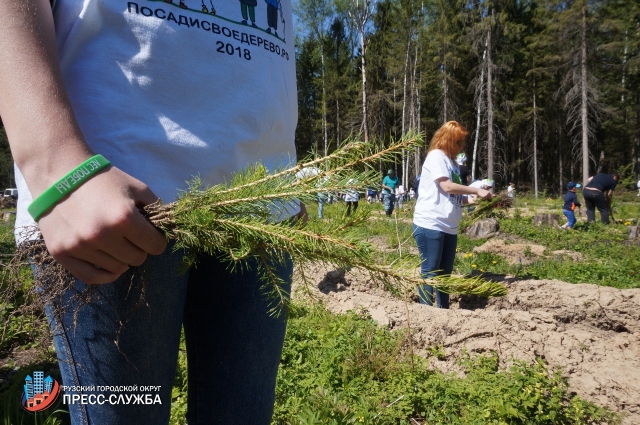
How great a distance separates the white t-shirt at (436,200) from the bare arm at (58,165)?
135 inches

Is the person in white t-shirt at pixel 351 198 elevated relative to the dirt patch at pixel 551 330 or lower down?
elevated

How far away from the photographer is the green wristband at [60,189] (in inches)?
24.4

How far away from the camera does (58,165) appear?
637 mm

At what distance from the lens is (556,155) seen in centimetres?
3519

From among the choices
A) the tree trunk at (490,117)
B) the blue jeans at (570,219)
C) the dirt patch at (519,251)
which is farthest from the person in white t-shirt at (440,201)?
the tree trunk at (490,117)

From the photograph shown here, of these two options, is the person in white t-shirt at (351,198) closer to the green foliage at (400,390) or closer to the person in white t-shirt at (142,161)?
the person in white t-shirt at (142,161)

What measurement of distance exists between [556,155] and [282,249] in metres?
40.4

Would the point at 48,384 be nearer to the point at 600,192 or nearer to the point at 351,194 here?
the point at 351,194

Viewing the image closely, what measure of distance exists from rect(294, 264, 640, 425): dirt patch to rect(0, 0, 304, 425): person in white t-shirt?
4.18ft

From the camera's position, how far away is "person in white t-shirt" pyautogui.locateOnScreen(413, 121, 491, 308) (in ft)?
12.4

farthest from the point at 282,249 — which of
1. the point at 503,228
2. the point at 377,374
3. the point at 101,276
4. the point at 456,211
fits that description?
the point at 503,228

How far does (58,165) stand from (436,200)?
11.6 ft

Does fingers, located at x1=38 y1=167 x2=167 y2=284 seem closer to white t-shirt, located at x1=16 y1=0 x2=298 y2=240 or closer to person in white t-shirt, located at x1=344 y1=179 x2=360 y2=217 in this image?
white t-shirt, located at x1=16 y1=0 x2=298 y2=240

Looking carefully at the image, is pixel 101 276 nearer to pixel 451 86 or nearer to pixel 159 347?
pixel 159 347
